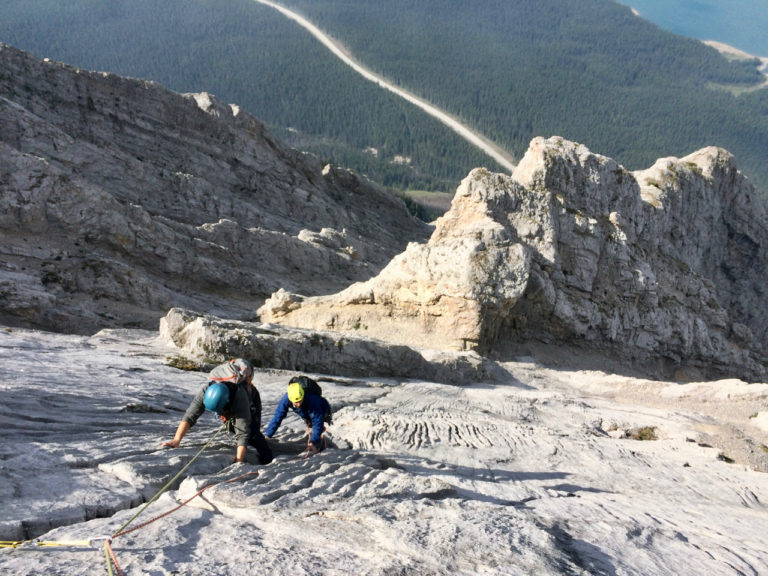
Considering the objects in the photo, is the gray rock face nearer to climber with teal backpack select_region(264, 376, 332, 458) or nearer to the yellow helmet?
climber with teal backpack select_region(264, 376, 332, 458)

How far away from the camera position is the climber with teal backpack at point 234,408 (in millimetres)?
8477

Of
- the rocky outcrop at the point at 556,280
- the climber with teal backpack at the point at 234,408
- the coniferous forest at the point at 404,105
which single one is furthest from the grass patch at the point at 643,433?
the coniferous forest at the point at 404,105

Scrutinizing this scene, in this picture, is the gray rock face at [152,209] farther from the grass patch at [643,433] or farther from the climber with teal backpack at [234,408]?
the grass patch at [643,433]

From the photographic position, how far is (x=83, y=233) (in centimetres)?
2889

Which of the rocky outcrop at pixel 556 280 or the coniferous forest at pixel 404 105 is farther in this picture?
the coniferous forest at pixel 404 105

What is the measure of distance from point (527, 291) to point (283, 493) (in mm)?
20973

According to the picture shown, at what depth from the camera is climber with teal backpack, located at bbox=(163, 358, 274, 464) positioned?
8.48m

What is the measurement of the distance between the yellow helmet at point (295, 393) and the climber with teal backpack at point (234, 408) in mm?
567

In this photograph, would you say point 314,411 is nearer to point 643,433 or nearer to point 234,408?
point 234,408

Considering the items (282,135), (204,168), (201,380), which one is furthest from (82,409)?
(282,135)

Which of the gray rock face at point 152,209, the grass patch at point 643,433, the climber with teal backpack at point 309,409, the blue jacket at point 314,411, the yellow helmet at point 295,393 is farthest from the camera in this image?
the gray rock face at point 152,209

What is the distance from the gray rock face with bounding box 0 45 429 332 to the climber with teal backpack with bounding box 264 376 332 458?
15696mm

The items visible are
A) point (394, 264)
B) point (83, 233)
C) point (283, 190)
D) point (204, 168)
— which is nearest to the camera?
point (394, 264)

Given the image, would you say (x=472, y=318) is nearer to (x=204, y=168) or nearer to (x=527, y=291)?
(x=527, y=291)
